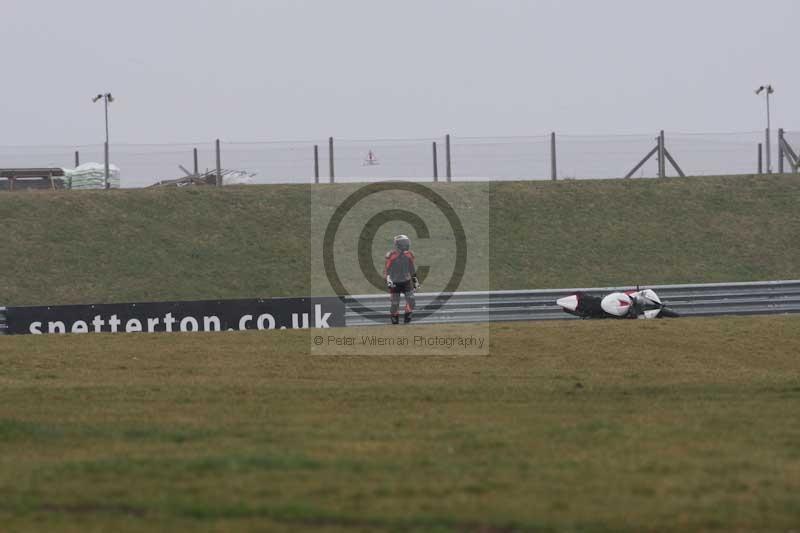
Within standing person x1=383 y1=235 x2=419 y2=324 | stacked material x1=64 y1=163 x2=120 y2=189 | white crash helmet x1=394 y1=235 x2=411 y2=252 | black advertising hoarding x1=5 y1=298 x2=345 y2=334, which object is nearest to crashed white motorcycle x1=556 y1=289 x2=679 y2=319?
standing person x1=383 y1=235 x2=419 y2=324

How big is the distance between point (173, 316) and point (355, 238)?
10596 mm

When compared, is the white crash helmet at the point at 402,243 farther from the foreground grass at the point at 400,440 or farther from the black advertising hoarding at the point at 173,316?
the foreground grass at the point at 400,440

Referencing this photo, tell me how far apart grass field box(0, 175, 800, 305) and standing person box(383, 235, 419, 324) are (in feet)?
27.4

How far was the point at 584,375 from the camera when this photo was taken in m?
14.0

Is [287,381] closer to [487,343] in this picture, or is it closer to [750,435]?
[487,343]

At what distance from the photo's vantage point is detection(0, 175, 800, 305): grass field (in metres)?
29.9

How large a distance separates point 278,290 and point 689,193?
1390 centimetres

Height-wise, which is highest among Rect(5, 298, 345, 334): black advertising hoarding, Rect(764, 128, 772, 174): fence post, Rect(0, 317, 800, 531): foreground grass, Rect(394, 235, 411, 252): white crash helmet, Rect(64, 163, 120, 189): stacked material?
Rect(764, 128, 772, 174): fence post

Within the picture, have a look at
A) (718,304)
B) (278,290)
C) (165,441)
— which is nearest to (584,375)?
(165,441)

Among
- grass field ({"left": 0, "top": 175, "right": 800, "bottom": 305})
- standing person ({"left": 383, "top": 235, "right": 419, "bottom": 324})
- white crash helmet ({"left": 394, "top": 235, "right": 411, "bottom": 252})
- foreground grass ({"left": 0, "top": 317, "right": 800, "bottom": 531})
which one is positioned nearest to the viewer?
foreground grass ({"left": 0, "top": 317, "right": 800, "bottom": 531})

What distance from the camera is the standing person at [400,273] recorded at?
20.2m

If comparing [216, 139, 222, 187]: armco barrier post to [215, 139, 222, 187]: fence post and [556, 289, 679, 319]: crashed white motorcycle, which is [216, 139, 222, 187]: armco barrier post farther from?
[556, 289, 679, 319]: crashed white motorcycle

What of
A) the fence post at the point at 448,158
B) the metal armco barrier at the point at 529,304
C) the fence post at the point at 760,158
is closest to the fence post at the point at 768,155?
the fence post at the point at 760,158

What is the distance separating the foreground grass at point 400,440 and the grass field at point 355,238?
13.7 meters
